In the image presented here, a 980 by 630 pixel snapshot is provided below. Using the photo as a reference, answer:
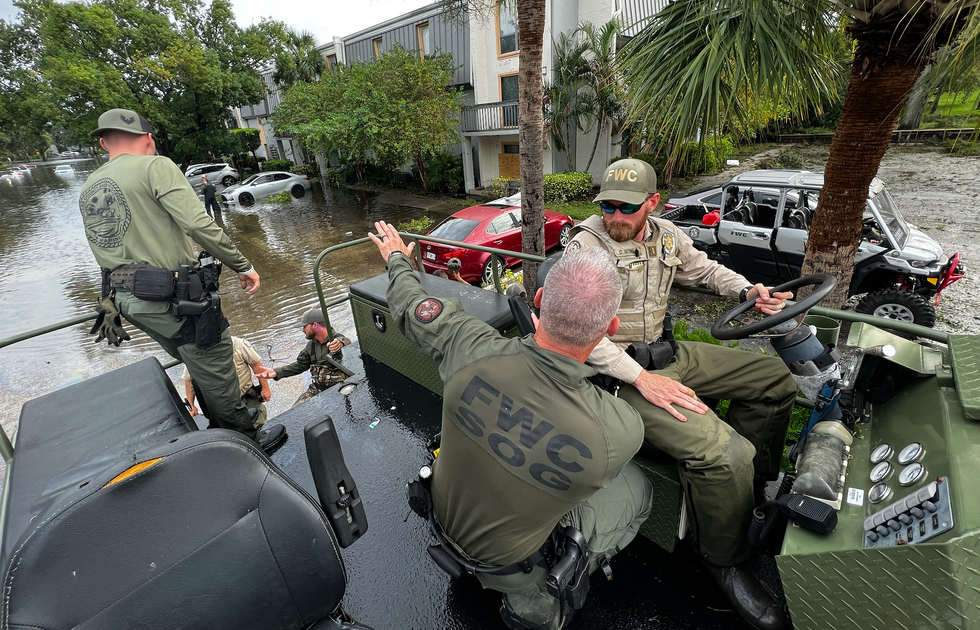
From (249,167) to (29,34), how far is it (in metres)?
11.7

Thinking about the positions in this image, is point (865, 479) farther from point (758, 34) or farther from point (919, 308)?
point (919, 308)

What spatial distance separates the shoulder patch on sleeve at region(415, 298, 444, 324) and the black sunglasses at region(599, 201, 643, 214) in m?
1.02

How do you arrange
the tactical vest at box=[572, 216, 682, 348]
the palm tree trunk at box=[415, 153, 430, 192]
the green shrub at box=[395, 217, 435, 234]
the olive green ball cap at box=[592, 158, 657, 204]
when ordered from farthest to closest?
the palm tree trunk at box=[415, 153, 430, 192]
the green shrub at box=[395, 217, 435, 234]
the tactical vest at box=[572, 216, 682, 348]
the olive green ball cap at box=[592, 158, 657, 204]

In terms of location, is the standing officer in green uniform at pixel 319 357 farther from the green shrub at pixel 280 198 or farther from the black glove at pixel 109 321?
the green shrub at pixel 280 198

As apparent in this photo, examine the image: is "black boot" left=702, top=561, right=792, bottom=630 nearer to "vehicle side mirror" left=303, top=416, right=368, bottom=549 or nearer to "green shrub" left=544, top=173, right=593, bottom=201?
"vehicle side mirror" left=303, top=416, right=368, bottom=549

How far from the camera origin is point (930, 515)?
1.16 metres

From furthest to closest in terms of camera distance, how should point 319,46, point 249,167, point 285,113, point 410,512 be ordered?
point 249,167, point 319,46, point 285,113, point 410,512

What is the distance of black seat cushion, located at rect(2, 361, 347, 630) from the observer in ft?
3.35

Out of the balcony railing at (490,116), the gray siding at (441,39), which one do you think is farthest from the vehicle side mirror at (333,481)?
the gray siding at (441,39)

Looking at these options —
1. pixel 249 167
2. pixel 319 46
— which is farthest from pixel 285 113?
pixel 249 167

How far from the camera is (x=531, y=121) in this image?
5203 mm

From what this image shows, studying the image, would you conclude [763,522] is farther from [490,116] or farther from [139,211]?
[490,116]

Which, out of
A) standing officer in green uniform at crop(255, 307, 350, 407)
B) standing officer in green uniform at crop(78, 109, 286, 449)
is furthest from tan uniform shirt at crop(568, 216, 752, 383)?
standing officer in green uniform at crop(255, 307, 350, 407)

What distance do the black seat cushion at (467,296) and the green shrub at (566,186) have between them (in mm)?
12233
